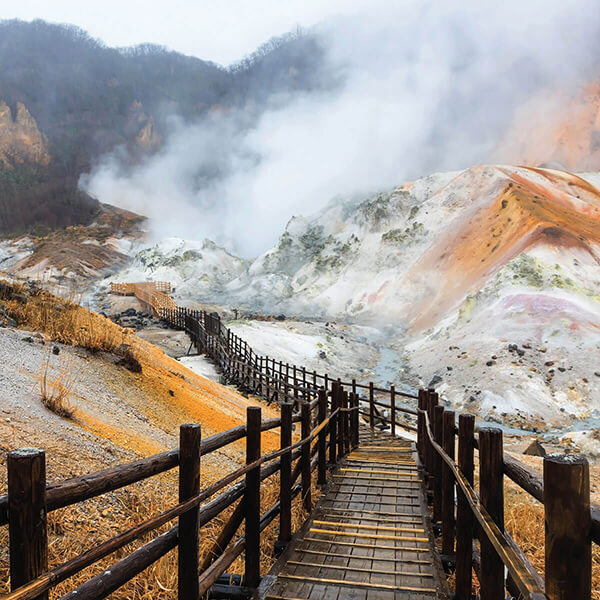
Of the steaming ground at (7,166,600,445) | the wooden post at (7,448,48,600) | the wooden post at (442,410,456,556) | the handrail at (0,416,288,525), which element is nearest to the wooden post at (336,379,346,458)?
the wooden post at (442,410,456,556)

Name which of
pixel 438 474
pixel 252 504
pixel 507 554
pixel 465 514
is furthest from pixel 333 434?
pixel 507 554

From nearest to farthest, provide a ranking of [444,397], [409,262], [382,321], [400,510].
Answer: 1. [400,510]
2. [444,397]
3. [382,321]
4. [409,262]

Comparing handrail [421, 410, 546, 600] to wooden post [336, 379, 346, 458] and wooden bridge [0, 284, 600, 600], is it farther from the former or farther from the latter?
wooden post [336, 379, 346, 458]

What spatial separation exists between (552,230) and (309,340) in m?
15.1

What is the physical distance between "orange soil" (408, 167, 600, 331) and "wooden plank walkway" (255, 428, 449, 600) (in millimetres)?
23752

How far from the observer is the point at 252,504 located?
3.16 meters

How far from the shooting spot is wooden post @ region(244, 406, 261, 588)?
10.3 ft

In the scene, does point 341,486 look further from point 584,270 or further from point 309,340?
point 584,270

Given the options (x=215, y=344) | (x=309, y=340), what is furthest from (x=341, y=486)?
(x=309, y=340)

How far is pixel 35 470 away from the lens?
1475 mm

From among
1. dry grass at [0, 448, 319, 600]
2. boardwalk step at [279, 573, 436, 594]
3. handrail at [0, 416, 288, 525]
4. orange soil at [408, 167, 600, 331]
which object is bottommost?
boardwalk step at [279, 573, 436, 594]

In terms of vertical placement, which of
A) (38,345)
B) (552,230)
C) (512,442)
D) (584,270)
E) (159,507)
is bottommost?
(512,442)

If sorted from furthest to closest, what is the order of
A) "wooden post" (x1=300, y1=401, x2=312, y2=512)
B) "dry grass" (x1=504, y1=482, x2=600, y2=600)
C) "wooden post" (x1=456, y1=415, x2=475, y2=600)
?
"wooden post" (x1=300, y1=401, x2=312, y2=512) < "dry grass" (x1=504, y1=482, x2=600, y2=600) < "wooden post" (x1=456, y1=415, x2=475, y2=600)

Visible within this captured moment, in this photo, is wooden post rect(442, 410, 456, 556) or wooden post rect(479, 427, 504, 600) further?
wooden post rect(442, 410, 456, 556)
